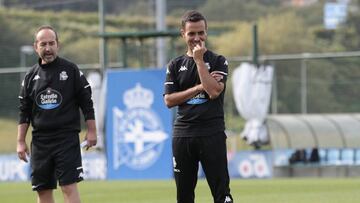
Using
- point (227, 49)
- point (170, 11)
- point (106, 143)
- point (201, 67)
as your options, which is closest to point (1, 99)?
point (106, 143)

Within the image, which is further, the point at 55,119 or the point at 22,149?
the point at 22,149

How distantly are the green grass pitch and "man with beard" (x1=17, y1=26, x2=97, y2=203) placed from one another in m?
5.43

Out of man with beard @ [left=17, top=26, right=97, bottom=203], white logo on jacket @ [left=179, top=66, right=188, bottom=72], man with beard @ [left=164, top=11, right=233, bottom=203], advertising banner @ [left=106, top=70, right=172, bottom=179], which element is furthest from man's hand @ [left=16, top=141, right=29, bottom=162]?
advertising banner @ [left=106, top=70, right=172, bottom=179]

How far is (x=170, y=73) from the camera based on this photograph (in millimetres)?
9602

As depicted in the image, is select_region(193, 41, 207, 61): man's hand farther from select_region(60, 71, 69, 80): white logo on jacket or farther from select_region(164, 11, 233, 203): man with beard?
select_region(60, 71, 69, 80): white logo on jacket

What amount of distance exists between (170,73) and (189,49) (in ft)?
0.97

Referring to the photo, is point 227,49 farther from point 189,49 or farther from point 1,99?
point 189,49

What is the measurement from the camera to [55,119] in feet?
34.3

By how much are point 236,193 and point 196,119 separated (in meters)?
→ 8.92

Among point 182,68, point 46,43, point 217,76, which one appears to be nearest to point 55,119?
point 46,43

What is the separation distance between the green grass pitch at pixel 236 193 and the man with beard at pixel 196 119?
579cm

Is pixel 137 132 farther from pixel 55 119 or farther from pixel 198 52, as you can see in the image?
pixel 198 52

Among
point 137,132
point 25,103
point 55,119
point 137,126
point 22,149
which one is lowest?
point 137,132

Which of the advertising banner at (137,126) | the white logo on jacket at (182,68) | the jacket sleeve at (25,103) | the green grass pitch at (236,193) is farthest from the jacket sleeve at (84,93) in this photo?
the advertising banner at (137,126)
